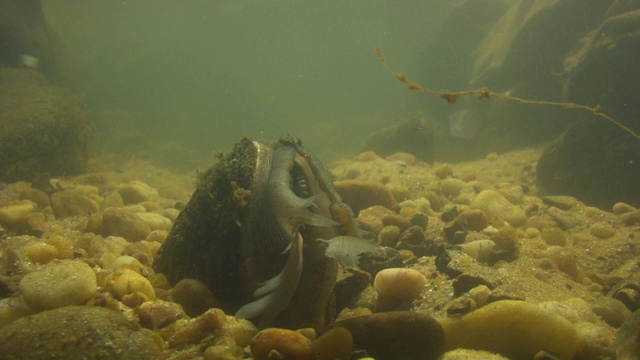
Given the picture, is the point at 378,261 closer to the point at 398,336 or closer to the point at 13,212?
the point at 398,336

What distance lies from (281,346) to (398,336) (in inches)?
27.7

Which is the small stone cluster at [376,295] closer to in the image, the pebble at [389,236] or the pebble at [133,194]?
the pebble at [389,236]

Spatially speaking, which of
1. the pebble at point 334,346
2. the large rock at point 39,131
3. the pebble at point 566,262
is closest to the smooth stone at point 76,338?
the pebble at point 334,346

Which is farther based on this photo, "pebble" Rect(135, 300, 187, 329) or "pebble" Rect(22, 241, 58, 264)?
"pebble" Rect(22, 241, 58, 264)

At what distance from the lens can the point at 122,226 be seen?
455cm

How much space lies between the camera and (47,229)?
4.40 meters

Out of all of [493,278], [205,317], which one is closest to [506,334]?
[493,278]

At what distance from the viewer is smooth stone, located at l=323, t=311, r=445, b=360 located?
83.0 inches

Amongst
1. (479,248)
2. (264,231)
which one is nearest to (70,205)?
(264,231)

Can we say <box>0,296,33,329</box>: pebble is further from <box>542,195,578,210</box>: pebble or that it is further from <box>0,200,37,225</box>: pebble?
<box>542,195,578,210</box>: pebble

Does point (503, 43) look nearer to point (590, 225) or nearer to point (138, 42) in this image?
point (590, 225)

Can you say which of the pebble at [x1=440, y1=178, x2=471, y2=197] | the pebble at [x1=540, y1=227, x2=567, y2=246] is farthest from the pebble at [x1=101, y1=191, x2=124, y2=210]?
the pebble at [x1=540, y1=227, x2=567, y2=246]

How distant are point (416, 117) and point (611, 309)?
14032 millimetres

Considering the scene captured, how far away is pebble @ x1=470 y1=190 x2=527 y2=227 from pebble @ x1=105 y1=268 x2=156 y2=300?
521 centimetres
